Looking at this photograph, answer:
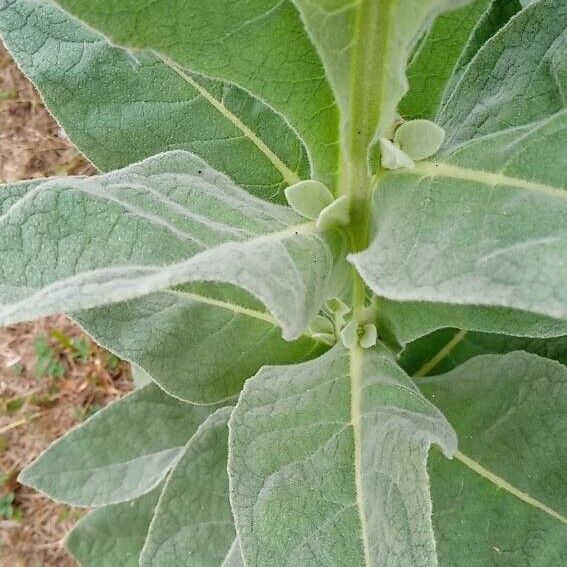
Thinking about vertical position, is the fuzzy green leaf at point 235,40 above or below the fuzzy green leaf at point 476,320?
above

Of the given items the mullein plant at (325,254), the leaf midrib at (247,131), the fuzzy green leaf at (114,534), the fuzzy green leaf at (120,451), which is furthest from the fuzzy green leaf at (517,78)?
the fuzzy green leaf at (114,534)

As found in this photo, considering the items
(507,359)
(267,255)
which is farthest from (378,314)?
(267,255)

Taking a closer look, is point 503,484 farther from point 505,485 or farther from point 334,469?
point 334,469

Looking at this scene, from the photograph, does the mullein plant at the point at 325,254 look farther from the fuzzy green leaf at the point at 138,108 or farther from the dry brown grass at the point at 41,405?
the dry brown grass at the point at 41,405

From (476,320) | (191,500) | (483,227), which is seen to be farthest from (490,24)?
(191,500)

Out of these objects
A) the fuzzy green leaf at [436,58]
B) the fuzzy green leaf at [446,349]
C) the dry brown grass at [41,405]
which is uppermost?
the fuzzy green leaf at [436,58]

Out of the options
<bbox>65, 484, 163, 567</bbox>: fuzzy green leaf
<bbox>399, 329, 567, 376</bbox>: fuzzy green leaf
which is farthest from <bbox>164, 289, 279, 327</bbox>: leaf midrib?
<bbox>65, 484, 163, 567</bbox>: fuzzy green leaf

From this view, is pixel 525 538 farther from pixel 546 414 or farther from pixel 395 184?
pixel 395 184
